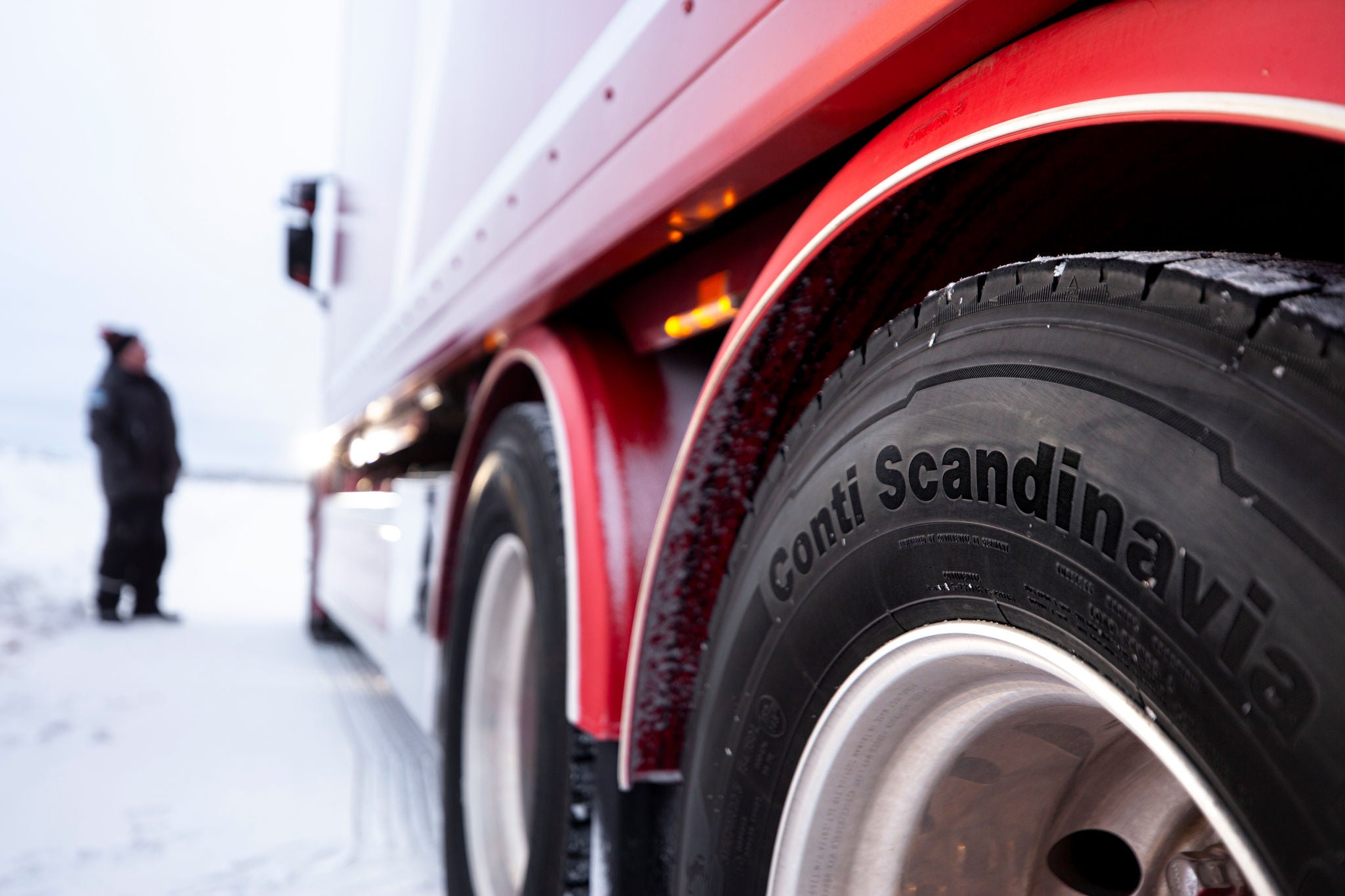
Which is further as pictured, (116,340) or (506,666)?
(116,340)

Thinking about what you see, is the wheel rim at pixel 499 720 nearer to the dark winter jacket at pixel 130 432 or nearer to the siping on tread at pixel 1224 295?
the siping on tread at pixel 1224 295

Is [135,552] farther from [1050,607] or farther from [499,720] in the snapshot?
[1050,607]

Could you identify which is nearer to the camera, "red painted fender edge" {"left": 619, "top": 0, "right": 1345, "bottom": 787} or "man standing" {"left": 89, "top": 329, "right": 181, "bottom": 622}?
"red painted fender edge" {"left": 619, "top": 0, "right": 1345, "bottom": 787}

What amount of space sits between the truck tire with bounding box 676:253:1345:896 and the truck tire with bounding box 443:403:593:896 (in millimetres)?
489

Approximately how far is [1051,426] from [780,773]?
1.41 ft

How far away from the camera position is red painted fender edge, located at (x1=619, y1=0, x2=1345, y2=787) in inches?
16.3

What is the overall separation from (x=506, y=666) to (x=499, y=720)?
0.12 m

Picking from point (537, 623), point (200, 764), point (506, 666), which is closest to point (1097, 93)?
point (537, 623)

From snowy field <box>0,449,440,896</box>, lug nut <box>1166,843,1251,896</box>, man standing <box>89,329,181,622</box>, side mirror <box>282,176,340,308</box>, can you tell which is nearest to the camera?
lug nut <box>1166,843,1251,896</box>

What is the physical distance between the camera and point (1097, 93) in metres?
0.52

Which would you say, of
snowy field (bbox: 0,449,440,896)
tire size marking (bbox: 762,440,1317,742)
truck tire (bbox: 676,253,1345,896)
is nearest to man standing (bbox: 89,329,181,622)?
snowy field (bbox: 0,449,440,896)

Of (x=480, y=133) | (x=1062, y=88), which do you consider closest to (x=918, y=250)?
(x=1062, y=88)

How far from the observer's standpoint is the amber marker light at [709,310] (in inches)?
45.5

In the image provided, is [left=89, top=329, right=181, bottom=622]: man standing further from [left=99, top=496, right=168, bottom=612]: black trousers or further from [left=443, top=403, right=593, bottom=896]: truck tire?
[left=443, top=403, right=593, bottom=896]: truck tire
